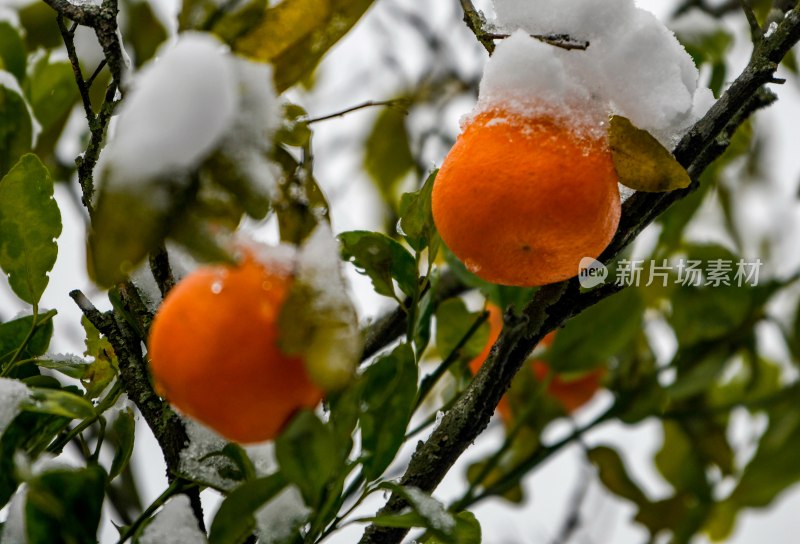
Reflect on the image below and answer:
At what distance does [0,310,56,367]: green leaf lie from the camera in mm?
672

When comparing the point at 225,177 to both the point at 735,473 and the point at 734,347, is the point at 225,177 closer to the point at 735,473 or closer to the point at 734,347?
the point at 734,347

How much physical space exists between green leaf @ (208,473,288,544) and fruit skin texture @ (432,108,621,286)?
0.60 ft

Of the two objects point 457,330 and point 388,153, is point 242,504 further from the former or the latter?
point 388,153

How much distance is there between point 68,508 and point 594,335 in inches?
25.3

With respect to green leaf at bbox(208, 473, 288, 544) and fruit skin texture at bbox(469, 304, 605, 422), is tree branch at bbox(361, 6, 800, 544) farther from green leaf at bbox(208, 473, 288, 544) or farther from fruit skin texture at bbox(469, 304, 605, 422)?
fruit skin texture at bbox(469, 304, 605, 422)

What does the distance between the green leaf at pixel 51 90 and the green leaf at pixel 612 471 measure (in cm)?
74

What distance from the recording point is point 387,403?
0.57 meters

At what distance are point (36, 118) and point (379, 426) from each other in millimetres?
549

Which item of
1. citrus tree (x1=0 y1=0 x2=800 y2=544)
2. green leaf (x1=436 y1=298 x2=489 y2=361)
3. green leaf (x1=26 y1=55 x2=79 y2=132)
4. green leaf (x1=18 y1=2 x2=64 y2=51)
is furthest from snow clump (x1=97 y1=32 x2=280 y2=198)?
green leaf (x1=18 y1=2 x2=64 y2=51)

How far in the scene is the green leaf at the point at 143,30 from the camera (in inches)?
45.6

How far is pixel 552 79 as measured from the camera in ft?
1.94

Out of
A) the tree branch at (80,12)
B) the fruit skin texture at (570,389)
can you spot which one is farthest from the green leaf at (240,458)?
the fruit skin texture at (570,389)

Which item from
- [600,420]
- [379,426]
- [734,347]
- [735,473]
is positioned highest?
[379,426]

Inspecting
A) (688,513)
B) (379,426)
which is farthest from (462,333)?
(688,513)
